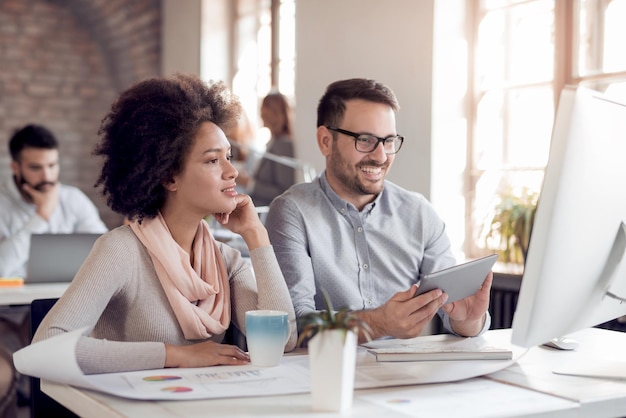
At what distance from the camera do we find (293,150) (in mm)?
4711

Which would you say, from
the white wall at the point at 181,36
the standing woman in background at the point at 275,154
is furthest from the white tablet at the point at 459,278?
the white wall at the point at 181,36

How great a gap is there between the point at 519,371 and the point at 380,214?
82cm

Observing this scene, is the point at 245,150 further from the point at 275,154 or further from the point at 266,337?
the point at 266,337

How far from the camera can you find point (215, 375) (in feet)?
4.58

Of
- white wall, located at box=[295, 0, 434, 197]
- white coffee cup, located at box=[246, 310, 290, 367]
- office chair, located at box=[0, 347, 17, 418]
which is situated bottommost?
office chair, located at box=[0, 347, 17, 418]

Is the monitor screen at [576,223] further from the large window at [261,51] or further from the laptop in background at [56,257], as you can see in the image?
the large window at [261,51]

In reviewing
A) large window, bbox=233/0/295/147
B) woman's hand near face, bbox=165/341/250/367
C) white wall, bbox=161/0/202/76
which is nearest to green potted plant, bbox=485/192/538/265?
woman's hand near face, bbox=165/341/250/367

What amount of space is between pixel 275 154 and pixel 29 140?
1437 millimetres

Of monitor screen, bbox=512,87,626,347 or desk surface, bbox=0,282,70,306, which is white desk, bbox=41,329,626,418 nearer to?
monitor screen, bbox=512,87,626,347

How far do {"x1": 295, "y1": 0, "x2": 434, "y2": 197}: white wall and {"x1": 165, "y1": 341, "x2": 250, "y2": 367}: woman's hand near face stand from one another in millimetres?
2419

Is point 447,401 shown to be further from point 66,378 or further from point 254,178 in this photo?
point 254,178

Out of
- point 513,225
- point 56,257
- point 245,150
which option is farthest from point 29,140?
point 513,225

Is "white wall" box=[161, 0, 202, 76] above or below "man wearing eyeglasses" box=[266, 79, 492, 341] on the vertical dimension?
above

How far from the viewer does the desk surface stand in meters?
2.55
